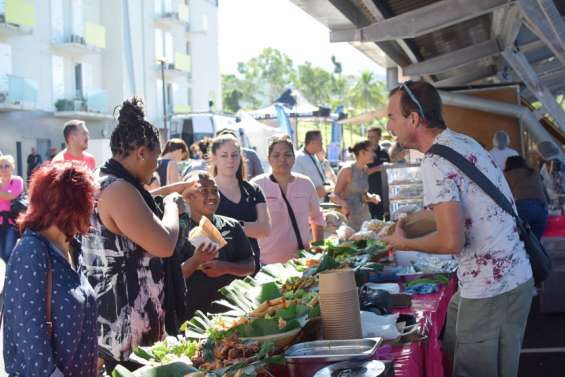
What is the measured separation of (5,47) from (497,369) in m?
36.9

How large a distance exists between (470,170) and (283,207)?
3.21 m

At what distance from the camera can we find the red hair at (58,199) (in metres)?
3.14

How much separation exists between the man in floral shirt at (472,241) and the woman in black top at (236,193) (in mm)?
2130

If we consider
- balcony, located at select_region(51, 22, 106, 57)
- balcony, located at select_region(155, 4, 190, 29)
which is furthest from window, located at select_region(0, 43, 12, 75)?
balcony, located at select_region(155, 4, 190, 29)

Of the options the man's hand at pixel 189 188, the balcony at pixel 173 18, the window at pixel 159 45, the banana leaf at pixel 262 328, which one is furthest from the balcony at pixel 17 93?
the banana leaf at pixel 262 328

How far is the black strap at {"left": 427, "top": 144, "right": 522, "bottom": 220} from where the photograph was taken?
3.51 meters

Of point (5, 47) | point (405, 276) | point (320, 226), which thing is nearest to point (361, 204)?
point (320, 226)

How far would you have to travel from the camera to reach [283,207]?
661 centimetres

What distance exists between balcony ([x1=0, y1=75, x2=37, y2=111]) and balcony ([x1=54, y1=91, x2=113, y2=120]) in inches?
105

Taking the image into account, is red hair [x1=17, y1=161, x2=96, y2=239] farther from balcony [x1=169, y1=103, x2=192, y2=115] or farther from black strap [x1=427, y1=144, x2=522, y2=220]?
balcony [x1=169, y1=103, x2=192, y2=115]

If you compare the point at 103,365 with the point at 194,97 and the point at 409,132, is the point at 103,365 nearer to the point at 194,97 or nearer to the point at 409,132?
the point at 409,132

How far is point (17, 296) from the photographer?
117 inches

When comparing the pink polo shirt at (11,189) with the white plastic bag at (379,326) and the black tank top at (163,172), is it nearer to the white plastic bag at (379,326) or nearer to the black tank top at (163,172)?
the black tank top at (163,172)

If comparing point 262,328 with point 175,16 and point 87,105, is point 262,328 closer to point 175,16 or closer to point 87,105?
point 87,105
